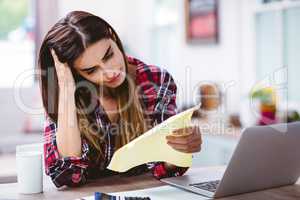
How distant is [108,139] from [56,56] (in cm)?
32

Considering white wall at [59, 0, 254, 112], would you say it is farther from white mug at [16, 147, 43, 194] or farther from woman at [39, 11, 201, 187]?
white mug at [16, 147, 43, 194]

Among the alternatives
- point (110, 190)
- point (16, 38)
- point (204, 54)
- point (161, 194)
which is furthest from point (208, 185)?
point (16, 38)

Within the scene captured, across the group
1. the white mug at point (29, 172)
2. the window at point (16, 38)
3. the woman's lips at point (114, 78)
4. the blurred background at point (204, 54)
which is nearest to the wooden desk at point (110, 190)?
the white mug at point (29, 172)

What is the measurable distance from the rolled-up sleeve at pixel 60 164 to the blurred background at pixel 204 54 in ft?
2.33

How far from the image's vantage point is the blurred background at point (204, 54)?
3242mm

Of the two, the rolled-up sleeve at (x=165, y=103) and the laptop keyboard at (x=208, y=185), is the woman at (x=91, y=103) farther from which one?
the laptop keyboard at (x=208, y=185)

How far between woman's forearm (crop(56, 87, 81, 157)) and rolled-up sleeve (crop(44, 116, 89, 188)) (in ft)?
0.06

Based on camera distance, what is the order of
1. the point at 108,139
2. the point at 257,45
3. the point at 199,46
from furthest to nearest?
1. the point at 199,46
2. the point at 257,45
3. the point at 108,139

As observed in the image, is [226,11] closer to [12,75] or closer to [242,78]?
[242,78]

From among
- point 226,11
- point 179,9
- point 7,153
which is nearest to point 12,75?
point 7,153

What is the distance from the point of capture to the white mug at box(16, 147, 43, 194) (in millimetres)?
1365

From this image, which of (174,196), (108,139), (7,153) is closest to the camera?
(174,196)

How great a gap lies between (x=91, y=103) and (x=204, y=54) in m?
2.54

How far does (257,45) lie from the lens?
3.54 metres
